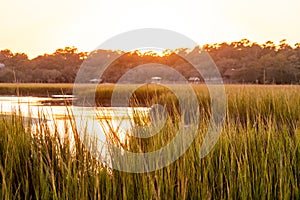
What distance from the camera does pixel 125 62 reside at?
59.3 metres

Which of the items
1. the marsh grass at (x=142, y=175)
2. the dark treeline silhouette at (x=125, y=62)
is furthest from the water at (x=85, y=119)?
the dark treeline silhouette at (x=125, y=62)

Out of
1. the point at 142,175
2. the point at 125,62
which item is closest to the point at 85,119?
the point at 142,175

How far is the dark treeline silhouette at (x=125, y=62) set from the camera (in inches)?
2039

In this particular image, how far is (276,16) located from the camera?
16.0 metres

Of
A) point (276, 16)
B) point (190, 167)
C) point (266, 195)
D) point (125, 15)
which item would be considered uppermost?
point (276, 16)

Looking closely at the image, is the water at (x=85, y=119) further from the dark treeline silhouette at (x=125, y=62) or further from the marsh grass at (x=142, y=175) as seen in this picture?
the dark treeline silhouette at (x=125, y=62)

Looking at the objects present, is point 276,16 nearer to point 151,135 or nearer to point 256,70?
point 151,135

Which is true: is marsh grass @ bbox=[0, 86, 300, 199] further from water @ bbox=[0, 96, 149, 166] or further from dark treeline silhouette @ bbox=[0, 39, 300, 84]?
dark treeline silhouette @ bbox=[0, 39, 300, 84]

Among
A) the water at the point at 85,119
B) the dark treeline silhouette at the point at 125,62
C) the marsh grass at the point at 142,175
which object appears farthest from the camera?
the dark treeline silhouette at the point at 125,62

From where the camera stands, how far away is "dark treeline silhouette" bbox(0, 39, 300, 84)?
51.8 metres

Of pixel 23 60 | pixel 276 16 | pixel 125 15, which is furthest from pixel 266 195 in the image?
pixel 23 60

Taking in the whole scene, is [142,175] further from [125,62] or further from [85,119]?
[125,62]

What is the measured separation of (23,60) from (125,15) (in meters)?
55.7

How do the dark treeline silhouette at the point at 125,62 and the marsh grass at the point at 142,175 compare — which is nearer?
the marsh grass at the point at 142,175
